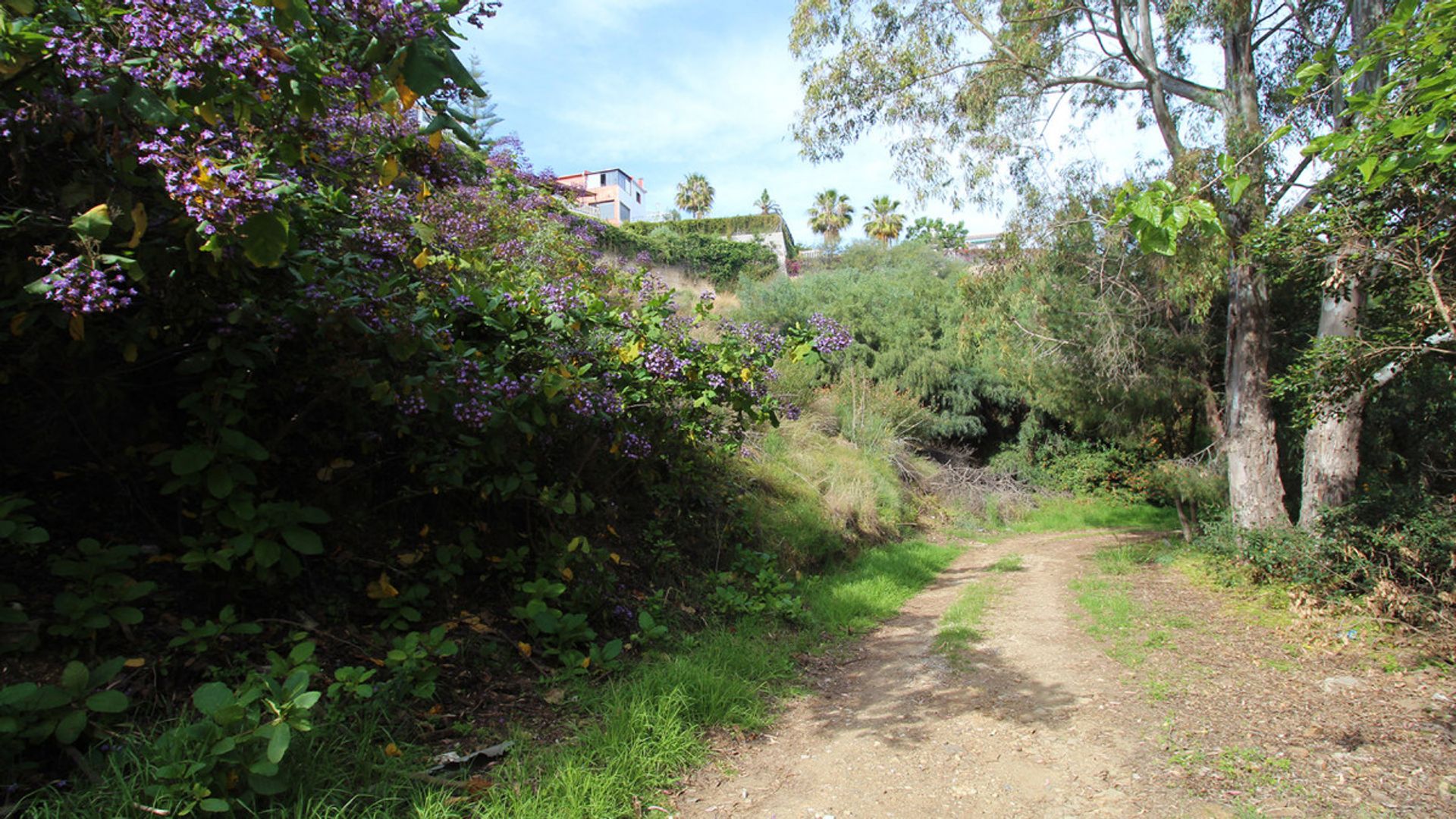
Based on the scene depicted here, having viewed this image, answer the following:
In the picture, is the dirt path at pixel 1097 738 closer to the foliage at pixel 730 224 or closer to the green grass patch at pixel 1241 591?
the green grass patch at pixel 1241 591

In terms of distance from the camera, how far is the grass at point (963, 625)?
5355 millimetres

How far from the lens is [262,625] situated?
325cm

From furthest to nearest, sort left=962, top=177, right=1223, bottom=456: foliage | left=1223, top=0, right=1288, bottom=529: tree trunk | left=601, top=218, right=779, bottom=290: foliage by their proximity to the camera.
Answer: left=601, top=218, right=779, bottom=290: foliage → left=962, top=177, right=1223, bottom=456: foliage → left=1223, top=0, right=1288, bottom=529: tree trunk

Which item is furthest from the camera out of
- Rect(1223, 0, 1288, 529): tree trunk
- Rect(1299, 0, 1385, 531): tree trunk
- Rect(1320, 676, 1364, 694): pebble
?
Rect(1223, 0, 1288, 529): tree trunk


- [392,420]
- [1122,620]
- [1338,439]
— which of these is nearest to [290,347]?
[392,420]

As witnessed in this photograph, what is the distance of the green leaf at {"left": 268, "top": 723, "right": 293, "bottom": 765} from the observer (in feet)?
6.93

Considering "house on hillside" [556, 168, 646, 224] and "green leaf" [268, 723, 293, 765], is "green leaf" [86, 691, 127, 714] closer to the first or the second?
"green leaf" [268, 723, 293, 765]

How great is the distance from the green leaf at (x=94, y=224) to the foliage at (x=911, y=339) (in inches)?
621

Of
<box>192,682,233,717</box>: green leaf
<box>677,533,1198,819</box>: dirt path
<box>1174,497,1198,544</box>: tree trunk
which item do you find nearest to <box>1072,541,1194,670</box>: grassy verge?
<box>677,533,1198,819</box>: dirt path

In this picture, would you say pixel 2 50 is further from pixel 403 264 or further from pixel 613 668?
pixel 613 668

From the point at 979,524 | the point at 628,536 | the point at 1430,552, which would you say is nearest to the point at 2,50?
the point at 628,536

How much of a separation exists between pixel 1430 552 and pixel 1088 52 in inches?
289

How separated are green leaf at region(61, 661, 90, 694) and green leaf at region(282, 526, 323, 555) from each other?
0.78 m

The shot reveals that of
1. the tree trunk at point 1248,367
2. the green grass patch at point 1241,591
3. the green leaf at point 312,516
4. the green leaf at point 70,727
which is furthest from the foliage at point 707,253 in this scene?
the green leaf at point 70,727
